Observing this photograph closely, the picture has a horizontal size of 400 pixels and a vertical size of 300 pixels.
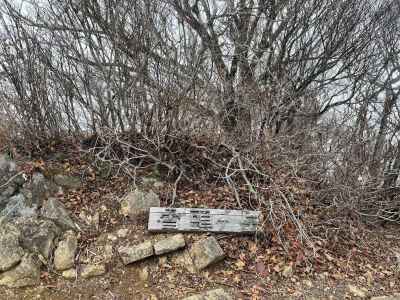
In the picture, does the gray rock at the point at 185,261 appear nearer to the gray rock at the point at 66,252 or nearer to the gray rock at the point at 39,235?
the gray rock at the point at 66,252

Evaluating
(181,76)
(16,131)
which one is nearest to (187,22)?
(181,76)

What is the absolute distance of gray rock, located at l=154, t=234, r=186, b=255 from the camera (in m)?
4.04

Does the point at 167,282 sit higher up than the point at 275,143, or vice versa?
the point at 275,143

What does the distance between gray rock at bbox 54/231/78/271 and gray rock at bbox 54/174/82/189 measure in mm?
744


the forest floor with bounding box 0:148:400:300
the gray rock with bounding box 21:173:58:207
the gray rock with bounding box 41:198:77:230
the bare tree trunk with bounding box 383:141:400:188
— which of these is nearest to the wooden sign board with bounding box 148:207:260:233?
the forest floor with bounding box 0:148:400:300

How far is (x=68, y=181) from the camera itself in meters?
4.80

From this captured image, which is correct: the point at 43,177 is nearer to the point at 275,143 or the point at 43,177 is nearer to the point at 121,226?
the point at 121,226

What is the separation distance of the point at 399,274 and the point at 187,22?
4952 mm

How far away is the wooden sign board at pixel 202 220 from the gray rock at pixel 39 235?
107cm

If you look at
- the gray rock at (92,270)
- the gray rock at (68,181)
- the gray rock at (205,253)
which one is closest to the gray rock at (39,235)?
the gray rock at (92,270)

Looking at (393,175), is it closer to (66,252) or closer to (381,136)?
(381,136)

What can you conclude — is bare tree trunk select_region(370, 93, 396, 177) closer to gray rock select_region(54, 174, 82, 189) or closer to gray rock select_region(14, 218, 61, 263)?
gray rock select_region(54, 174, 82, 189)

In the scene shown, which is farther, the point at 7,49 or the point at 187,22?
the point at 187,22

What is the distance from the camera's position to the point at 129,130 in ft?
17.2
